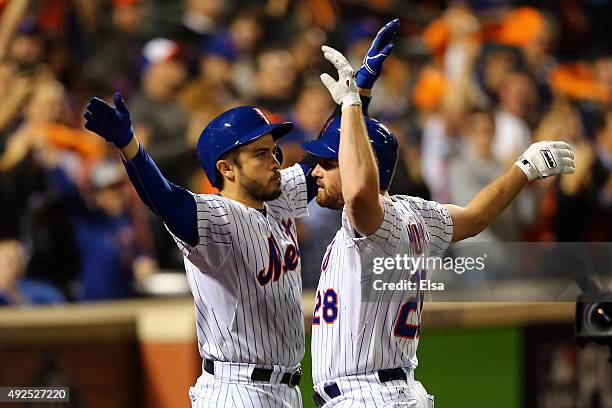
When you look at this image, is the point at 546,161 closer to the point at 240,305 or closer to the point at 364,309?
the point at 364,309

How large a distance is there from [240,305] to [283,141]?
2811 mm

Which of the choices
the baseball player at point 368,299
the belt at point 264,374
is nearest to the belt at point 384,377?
the baseball player at point 368,299

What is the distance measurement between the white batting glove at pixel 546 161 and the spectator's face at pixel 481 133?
140 inches

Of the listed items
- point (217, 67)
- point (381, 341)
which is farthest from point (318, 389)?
point (217, 67)

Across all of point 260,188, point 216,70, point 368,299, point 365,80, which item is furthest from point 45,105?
point 368,299

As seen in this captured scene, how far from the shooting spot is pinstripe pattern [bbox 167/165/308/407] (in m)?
4.02

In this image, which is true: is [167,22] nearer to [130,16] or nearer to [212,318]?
[130,16]

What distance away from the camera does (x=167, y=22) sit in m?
8.09

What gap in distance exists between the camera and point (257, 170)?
4.12 metres

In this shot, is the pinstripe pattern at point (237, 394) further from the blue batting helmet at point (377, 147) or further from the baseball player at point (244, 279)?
the blue batting helmet at point (377, 147)

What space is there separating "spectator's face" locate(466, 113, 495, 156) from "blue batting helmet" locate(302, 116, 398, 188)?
378 cm

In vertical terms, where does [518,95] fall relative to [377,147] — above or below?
above

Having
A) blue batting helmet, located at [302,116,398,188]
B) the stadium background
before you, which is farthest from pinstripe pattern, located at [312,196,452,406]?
the stadium background

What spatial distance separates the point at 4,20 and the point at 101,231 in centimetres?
176
